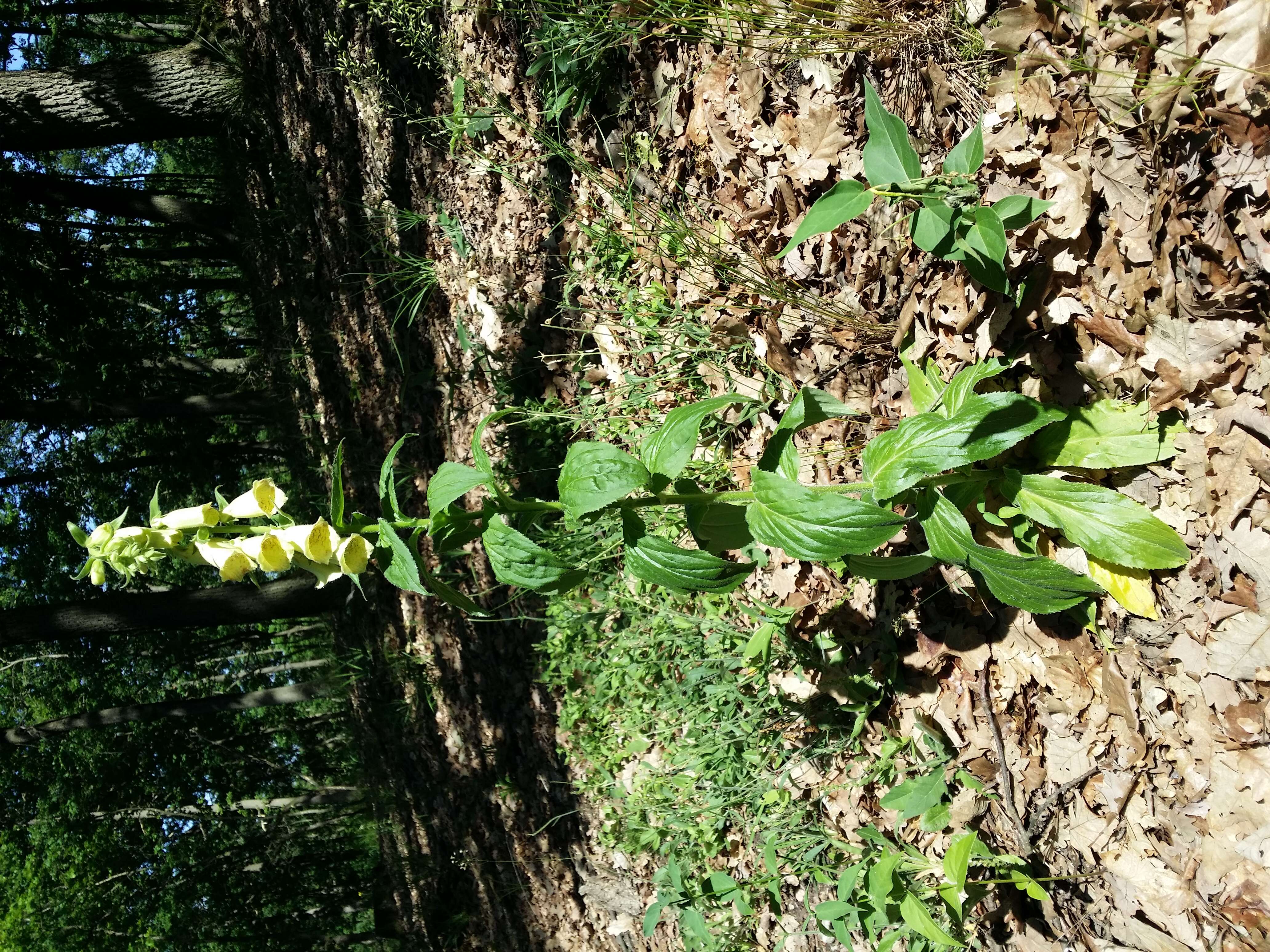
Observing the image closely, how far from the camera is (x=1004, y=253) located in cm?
198

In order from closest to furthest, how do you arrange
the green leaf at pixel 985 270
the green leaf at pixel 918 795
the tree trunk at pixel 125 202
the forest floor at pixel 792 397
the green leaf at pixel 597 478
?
1. the green leaf at pixel 597 478
2. the forest floor at pixel 792 397
3. the green leaf at pixel 985 270
4. the green leaf at pixel 918 795
5. the tree trunk at pixel 125 202

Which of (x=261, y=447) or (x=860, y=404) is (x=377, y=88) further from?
(x=261, y=447)

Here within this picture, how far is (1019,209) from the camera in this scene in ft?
6.69

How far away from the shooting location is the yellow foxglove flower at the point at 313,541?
5.94ft

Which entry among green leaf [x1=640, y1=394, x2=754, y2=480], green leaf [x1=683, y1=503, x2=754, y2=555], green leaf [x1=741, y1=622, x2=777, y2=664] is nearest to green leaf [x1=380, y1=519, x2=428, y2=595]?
green leaf [x1=640, y1=394, x2=754, y2=480]

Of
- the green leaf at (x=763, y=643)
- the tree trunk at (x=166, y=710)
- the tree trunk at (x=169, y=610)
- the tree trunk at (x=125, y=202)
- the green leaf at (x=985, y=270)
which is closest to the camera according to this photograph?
the green leaf at (x=985, y=270)

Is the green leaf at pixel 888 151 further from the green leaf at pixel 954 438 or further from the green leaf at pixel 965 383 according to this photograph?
the green leaf at pixel 954 438

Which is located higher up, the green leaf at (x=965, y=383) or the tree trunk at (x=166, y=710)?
the green leaf at (x=965, y=383)

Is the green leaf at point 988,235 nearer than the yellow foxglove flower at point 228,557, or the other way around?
the yellow foxglove flower at point 228,557

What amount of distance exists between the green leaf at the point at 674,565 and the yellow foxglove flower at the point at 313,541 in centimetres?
70

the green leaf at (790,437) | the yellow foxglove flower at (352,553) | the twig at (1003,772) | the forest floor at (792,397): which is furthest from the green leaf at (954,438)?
the yellow foxglove flower at (352,553)

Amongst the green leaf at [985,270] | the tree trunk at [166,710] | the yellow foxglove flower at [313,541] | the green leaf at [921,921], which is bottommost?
the tree trunk at [166,710]

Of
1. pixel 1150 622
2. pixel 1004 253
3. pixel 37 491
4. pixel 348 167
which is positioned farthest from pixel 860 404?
pixel 37 491

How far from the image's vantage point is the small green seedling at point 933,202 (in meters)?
2.05
